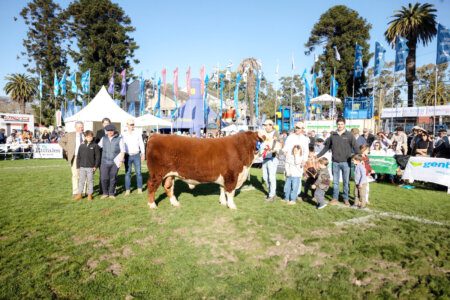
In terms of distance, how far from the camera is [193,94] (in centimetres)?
2914

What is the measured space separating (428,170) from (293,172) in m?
5.87

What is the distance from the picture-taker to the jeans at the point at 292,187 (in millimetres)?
7496

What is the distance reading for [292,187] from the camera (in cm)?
766

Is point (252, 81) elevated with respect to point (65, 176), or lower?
elevated

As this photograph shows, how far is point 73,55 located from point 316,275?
41.7 metres

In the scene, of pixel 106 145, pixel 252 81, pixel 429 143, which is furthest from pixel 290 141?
pixel 252 81

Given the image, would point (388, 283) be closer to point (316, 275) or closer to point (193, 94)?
point (316, 275)

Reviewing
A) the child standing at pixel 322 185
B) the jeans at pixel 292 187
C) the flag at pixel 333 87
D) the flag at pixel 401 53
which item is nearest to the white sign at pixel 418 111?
the flag at pixel 333 87

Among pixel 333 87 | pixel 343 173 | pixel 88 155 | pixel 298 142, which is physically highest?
pixel 333 87

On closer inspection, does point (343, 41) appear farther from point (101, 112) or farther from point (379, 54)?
point (101, 112)

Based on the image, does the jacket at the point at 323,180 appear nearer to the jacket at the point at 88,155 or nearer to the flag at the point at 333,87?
the jacket at the point at 88,155

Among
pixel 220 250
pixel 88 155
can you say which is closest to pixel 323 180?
pixel 220 250

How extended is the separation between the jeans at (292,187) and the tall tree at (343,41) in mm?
27710

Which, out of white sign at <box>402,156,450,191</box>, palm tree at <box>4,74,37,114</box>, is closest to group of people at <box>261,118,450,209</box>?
white sign at <box>402,156,450,191</box>
